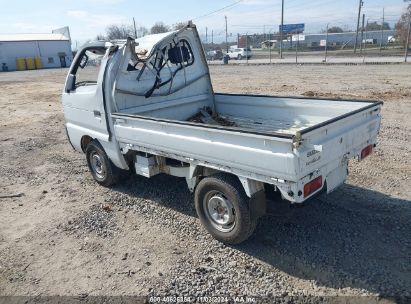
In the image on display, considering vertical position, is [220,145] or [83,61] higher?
[83,61]

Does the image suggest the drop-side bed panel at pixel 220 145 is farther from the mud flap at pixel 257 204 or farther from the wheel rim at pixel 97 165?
the wheel rim at pixel 97 165

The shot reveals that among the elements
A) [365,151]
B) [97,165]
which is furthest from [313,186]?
[97,165]

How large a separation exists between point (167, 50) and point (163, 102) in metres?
0.86

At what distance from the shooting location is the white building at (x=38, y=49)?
2172 inches

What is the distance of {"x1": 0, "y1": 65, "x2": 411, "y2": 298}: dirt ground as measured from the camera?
11.9 ft

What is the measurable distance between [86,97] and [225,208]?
3.02 m

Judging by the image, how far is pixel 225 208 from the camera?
416 centimetres

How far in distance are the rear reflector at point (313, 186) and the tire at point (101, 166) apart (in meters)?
3.41

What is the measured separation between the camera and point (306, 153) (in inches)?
132

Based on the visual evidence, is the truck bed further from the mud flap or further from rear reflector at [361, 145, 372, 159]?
the mud flap

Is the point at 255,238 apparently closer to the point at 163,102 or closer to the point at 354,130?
the point at 354,130

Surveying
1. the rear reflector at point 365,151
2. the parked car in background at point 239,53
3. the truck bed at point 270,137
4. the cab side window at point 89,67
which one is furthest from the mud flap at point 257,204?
the parked car in background at point 239,53

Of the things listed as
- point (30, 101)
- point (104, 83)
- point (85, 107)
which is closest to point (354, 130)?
point (104, 83)

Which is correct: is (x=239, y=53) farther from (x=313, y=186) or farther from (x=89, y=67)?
(x=313, y=186)
